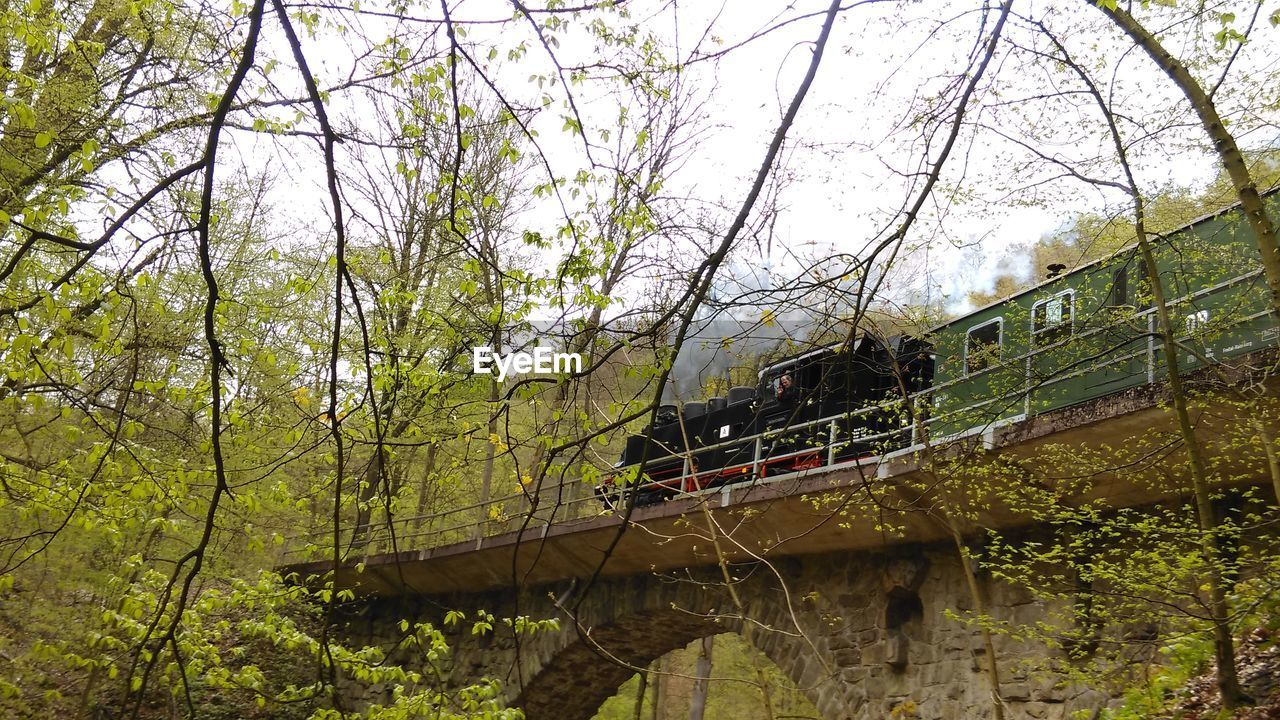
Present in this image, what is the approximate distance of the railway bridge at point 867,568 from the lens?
565 centimetres

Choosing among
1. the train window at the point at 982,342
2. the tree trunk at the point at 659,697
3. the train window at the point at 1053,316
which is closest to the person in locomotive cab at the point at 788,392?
the train window at the point at 982,342

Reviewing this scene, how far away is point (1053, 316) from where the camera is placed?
23.5 ft

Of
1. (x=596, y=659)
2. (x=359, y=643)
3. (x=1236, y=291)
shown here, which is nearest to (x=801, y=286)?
(x=1236, y=291)

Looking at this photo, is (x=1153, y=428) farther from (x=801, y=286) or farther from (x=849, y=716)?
(x=801, y=286)

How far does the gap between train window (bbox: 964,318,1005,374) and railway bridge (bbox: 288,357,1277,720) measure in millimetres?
626

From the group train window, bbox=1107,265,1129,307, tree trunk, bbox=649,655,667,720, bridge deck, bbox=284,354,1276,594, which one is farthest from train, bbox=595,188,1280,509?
tree trunk, bbox=649,655,667,720

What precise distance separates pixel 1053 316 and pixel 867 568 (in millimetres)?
2621

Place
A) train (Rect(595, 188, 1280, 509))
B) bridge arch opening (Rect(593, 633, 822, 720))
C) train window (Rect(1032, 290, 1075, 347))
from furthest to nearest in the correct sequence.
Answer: bridge arch opening (Rect(593, 633, 822, 720)) < train window (Rect(1032, 290, 1075, 347)) < train (Rect(595, 188, 1280, 509))

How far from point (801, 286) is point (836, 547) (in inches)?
250

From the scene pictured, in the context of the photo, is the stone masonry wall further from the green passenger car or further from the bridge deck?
the green passenger car

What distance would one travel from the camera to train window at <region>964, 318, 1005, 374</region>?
270 inches

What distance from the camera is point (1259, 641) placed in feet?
17.9

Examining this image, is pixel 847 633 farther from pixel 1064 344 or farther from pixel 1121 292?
pixel 1121 292

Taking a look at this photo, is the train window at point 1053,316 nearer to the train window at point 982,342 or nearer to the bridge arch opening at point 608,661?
the train window at point 982,342
